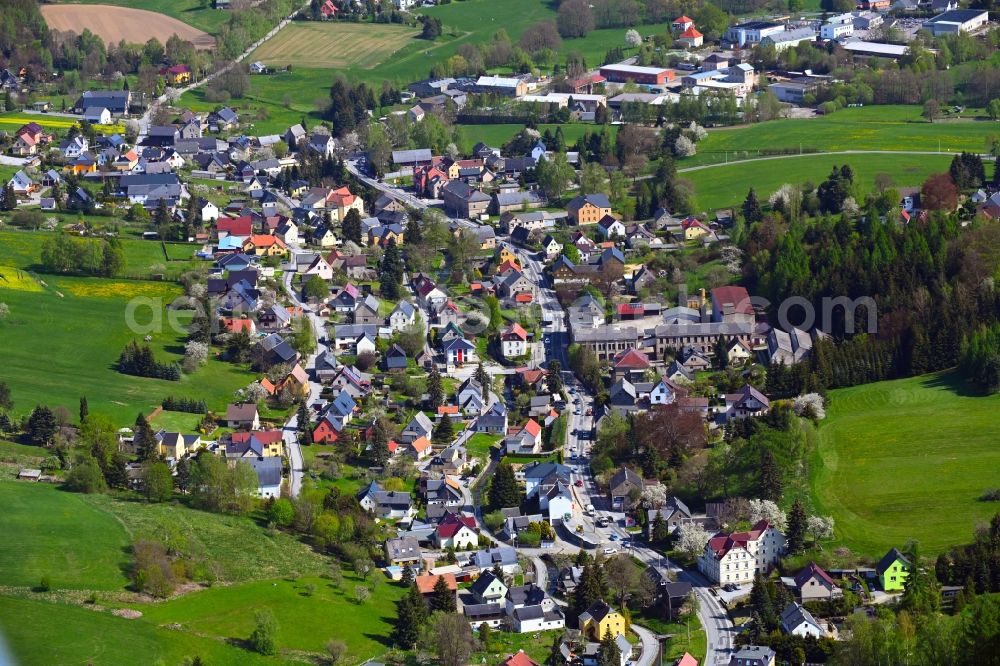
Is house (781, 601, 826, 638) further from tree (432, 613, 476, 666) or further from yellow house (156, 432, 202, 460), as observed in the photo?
yellow house (156, 432, 202, 460)

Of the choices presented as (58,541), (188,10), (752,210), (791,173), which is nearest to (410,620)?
(58,541)

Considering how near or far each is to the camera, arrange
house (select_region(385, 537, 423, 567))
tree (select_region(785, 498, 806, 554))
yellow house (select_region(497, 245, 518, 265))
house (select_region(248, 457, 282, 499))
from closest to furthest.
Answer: tree (select_region(785, 498, 806, 554)) → house (select_region(385, 537, 423, 567)) → house (select_region(248, 457, 282, 499)) → yellow house (select_region(497, 245, 518, 265))

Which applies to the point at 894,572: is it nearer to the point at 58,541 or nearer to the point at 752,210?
the point at 58,541

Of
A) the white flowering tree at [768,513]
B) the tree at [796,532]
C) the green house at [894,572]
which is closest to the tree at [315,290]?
the white flowering tree at [768,513]

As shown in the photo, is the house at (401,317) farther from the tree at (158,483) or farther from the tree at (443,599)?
the tree at (443,599)

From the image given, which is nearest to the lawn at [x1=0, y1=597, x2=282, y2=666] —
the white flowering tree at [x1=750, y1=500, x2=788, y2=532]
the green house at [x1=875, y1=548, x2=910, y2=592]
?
the white flowering tree at [x1=750, y1=500, x2=788, y2=532]

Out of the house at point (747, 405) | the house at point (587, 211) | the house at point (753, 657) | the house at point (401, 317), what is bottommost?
the house at point (753, 657)
